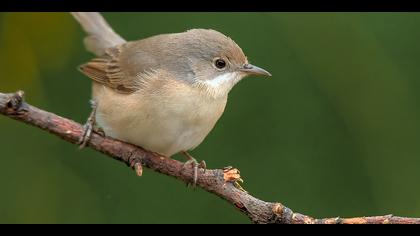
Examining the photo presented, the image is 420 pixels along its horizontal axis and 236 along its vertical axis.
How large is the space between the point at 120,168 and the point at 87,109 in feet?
1.63

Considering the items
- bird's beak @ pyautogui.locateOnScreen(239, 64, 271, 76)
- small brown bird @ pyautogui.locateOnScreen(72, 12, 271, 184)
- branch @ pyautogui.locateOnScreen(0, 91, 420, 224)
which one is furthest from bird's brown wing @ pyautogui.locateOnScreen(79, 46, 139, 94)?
bird's beak @ pyautogui.locateOnScreen(239, 64, 271, 76)

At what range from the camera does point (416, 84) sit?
5512 mm

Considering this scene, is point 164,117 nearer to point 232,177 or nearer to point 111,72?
point 232,177

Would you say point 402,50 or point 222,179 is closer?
point 222,179

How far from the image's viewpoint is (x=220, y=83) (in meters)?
4.73

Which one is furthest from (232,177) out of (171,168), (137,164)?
(137,164)

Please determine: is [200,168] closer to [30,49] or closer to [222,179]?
[222,179]

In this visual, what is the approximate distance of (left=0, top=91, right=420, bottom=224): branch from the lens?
12.6 ft

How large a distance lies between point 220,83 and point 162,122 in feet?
1.63

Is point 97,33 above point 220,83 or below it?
above

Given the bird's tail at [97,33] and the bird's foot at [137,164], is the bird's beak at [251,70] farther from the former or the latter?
the bird's tail at [97,33]

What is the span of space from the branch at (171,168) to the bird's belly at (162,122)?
9 centimetres

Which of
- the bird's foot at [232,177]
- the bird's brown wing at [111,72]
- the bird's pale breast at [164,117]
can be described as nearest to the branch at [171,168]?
the bird's foot at [232,177]

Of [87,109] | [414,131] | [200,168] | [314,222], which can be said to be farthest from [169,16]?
[314,222]
